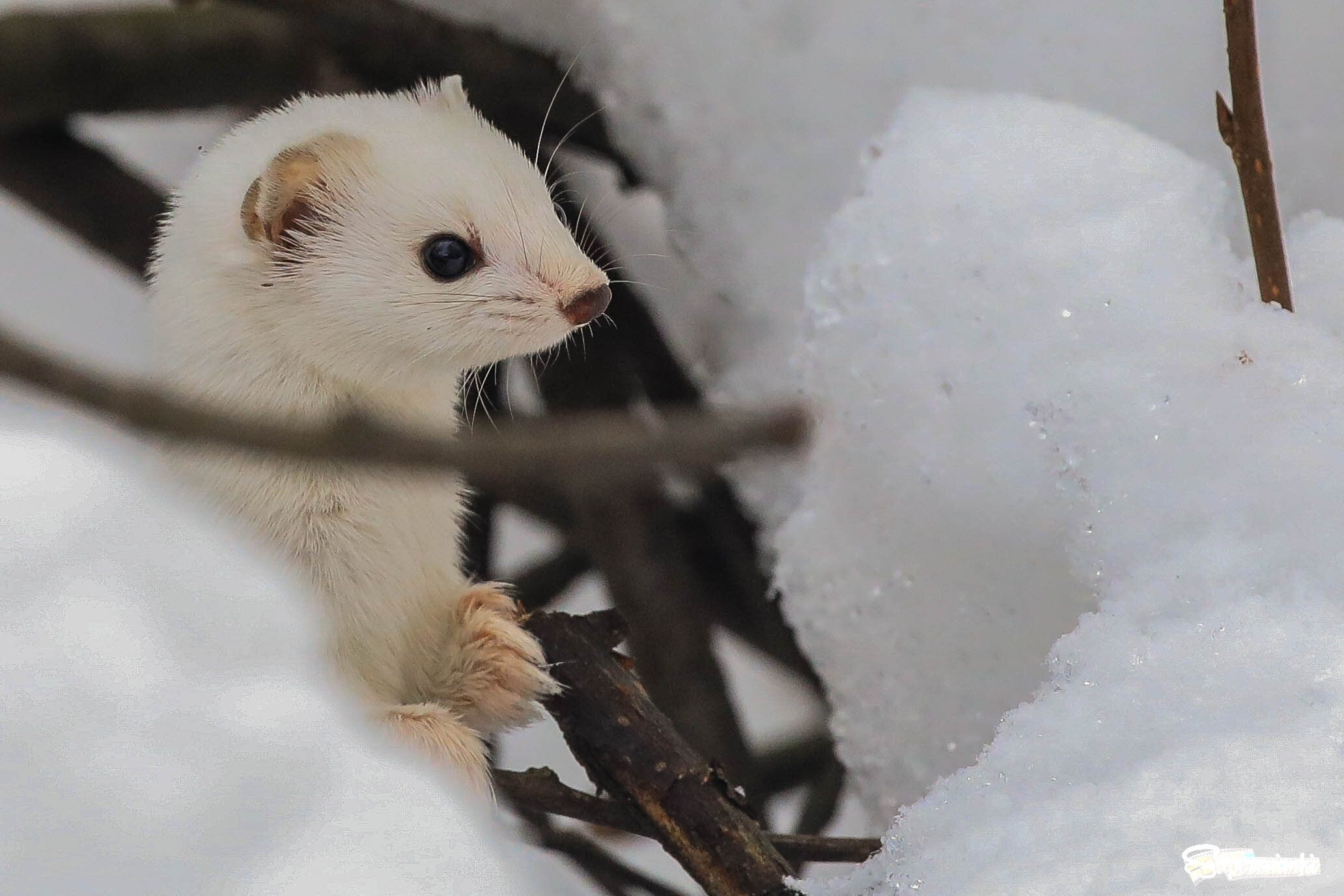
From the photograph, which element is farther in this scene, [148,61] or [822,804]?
[822,804]

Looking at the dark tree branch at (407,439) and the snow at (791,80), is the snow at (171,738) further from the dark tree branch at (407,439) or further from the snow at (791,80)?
the snow at (791,80)

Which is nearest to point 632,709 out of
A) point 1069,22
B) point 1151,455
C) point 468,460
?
point 1151,455

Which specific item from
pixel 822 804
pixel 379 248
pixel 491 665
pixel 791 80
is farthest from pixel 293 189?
pixel 822 804

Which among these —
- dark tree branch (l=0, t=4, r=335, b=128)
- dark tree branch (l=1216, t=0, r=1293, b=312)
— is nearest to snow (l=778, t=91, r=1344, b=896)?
dark tree branch (l=1216, t=0, r=1293, b=312)

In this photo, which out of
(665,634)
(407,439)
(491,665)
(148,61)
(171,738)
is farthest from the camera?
(665,634)

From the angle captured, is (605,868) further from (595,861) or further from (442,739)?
(442,739)

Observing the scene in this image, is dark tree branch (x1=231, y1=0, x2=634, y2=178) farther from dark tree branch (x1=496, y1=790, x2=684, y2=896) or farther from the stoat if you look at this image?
dark tree branch (x1=496, y1=790, x2=684, y2=896)

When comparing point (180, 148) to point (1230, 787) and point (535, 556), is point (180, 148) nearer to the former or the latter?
point (535, 556)
